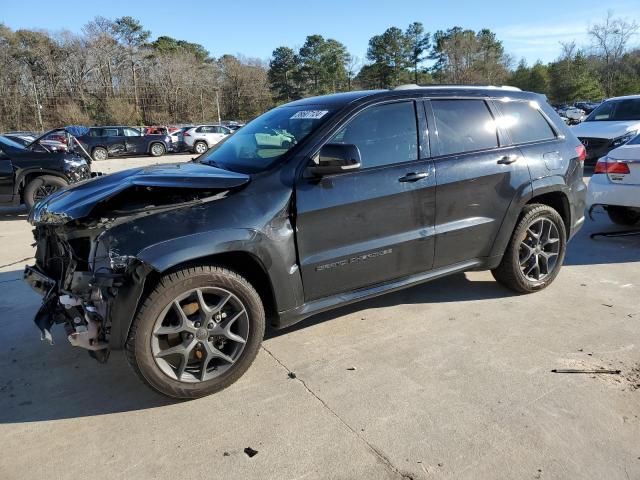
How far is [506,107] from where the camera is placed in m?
4.41

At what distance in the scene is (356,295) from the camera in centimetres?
359

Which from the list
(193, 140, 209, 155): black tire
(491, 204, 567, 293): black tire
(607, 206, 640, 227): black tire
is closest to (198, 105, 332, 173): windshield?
(491, 204, 567, 293): black tire

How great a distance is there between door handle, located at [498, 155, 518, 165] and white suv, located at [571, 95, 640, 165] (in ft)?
26.3

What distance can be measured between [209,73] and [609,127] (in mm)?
56928

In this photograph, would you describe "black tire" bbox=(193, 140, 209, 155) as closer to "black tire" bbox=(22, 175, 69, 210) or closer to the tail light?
"black tire" bbox=(22, 175, 69, 210)

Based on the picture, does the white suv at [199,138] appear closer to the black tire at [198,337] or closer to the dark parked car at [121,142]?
the dark parked car at [121,142]

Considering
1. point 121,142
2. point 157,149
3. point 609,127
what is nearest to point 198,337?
point 609,127

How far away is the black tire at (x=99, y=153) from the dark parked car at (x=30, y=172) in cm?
1665

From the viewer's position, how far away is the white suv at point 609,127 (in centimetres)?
1122

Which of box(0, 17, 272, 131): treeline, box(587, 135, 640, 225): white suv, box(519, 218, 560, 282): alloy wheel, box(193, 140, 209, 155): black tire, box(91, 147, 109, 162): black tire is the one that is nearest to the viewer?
box(519, 218, 560, 282): alloy wheel

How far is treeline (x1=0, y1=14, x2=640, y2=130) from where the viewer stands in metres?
50.2

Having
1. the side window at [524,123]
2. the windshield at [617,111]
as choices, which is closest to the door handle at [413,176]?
the side window at [524,123]

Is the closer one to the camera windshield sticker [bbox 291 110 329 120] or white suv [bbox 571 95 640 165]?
windshield sticker [bbox 291 110 329 120]

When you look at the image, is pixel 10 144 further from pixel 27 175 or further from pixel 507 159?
pixel 507 159
